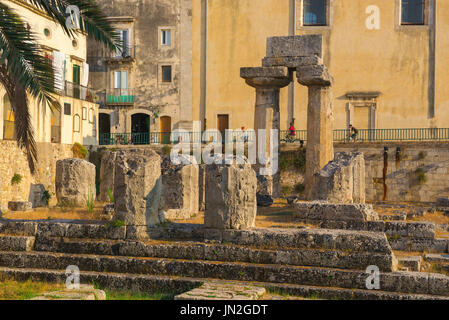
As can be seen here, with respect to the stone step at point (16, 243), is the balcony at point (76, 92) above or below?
above

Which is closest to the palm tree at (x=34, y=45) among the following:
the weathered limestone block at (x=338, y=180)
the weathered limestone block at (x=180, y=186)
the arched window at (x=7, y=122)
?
the weathered limestone block at (x=180, y=186)

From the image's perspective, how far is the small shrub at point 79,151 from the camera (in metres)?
24.6

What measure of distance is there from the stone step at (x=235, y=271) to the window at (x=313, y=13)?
74.4 feet

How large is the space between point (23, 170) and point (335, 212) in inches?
506

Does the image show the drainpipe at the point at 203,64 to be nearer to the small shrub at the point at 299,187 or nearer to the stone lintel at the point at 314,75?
the small shrub at the point at 299,187

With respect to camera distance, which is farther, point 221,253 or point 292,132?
point 292,132

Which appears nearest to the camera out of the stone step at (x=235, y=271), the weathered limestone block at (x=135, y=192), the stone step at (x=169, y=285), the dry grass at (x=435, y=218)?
the stone step at (x=169, y=285)

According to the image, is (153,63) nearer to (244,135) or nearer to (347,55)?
(244,135)

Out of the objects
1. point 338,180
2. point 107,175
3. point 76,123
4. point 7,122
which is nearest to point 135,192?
point 338,180

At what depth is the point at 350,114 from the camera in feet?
95.1

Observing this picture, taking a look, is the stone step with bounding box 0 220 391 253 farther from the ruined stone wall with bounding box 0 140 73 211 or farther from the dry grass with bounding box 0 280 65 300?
the ruined stone wall with bounding box 0 140 73 211

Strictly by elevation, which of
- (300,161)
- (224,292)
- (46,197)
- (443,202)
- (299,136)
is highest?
(299,136)

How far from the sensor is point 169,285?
8453 mm
